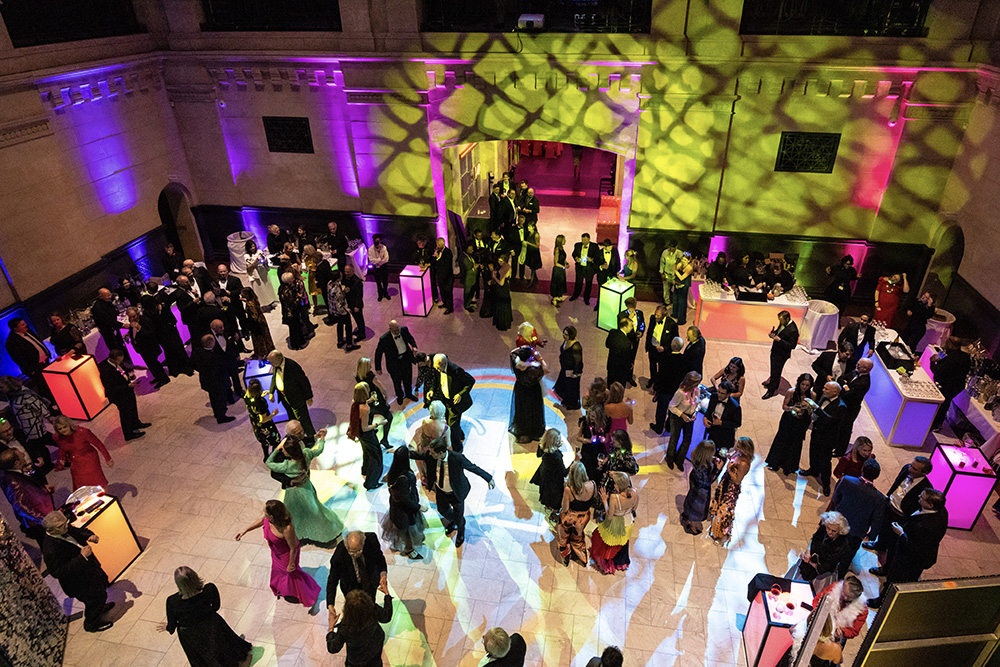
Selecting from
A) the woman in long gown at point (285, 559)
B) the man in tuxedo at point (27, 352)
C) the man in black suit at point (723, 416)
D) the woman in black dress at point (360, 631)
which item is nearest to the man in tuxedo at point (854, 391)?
the man in black suit at point (723, 416)

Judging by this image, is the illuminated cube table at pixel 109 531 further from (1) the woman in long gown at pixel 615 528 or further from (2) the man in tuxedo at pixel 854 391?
(2) the man in tuxedo at pixel 854 391

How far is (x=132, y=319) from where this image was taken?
8.18m

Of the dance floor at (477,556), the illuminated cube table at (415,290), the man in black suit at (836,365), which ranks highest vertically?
the man in black suit at (836,365)

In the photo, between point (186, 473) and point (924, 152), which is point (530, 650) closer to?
point (186, 473)

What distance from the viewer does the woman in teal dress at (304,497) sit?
524 cm

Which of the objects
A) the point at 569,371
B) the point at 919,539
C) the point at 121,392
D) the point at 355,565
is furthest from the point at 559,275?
the point at 355,565

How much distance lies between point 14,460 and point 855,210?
11.0 meters

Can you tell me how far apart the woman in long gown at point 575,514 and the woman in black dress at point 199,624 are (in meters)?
2.79

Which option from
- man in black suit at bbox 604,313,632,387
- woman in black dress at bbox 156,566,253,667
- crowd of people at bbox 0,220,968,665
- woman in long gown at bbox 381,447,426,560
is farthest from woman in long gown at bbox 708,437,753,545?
woman in black dress at bbox 156,566,253,667

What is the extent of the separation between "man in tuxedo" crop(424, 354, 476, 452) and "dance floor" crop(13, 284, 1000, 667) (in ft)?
2.51

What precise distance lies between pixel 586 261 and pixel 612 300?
1.00 m

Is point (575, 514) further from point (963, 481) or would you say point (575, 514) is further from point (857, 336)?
point (857, 336)

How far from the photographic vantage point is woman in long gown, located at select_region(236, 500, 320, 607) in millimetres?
4633

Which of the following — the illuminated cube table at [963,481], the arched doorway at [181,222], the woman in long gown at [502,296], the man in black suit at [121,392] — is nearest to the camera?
the illuminated cube table at [963,481]
